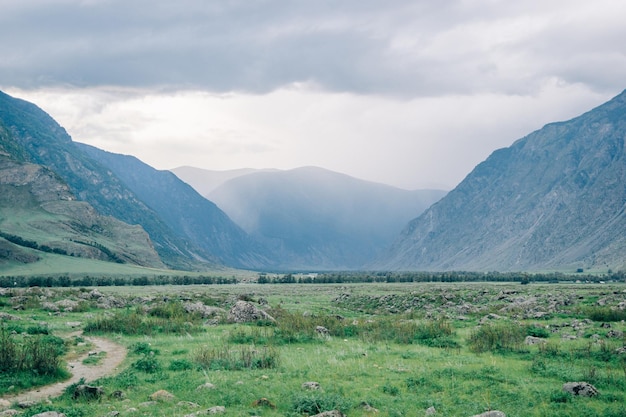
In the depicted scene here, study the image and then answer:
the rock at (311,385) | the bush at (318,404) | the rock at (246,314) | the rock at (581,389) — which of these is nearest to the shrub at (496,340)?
the rock at (581,389)

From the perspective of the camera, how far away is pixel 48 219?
180m

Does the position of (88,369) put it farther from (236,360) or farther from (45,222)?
(45,222)

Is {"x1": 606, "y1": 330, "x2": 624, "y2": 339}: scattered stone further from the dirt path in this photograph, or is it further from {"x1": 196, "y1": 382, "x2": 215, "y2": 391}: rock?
the dirt path

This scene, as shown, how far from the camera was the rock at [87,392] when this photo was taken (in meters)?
15.3

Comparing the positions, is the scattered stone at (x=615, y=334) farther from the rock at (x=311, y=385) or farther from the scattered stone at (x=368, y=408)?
the rock at (x=311, y=385)

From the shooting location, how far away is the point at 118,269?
5802 inches

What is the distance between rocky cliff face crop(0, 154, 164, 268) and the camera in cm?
16333

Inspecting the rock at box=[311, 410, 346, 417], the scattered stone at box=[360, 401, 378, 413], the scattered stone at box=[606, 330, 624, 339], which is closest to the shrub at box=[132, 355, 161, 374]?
the rock at box=[311, 410, 346, 417]

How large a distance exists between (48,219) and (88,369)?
179 meters

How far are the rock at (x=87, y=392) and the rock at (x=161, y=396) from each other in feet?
5.25

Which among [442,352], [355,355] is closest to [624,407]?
[442,352]

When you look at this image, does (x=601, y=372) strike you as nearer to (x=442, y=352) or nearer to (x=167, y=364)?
(x=442, y=352)

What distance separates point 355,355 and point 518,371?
6267mm

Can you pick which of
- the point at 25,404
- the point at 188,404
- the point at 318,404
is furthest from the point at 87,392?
the point at 318,404
